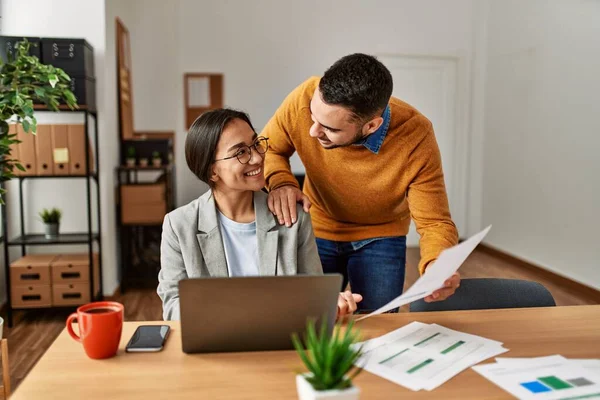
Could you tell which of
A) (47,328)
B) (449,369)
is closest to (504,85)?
(47,328)

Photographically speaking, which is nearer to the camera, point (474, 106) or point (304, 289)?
point (304, 289)

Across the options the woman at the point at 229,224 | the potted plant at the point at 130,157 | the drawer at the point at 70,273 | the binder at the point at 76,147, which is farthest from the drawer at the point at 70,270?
the woman at the point at 229,224

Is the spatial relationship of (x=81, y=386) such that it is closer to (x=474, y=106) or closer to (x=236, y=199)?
(x=236, y=199)

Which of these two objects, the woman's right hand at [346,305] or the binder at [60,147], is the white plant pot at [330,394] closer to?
the woman's right hand at [346,305]

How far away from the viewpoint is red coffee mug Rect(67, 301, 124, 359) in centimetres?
108

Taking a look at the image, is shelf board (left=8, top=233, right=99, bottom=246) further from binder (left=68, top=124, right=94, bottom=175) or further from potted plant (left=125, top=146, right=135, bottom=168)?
potted plant (left=125, top=146, right=135, bottom=168)

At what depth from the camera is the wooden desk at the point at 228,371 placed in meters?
0.96

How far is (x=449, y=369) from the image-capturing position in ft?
3.45

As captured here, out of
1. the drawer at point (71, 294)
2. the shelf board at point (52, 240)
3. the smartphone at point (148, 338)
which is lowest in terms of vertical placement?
the drawer at point (71, 294)

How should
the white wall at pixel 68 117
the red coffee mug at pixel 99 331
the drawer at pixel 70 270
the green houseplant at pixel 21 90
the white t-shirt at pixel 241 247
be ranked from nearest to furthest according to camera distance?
1. the red coffee mug at pixel 99 331
2. the white t-shirt at pixel 241 247
3. the green houseplant at pixel 21 90
4. the drawer at pixel 70 270
5. the white wall at pixel 68 117

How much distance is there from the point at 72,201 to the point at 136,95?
1.98 meters

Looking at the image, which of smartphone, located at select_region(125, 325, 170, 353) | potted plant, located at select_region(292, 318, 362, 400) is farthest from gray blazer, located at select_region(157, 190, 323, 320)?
potted plant, located at select_region(292, 318, 362, 400)

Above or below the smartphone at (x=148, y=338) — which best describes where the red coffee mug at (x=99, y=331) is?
above

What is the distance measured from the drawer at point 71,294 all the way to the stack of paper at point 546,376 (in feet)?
10.7
